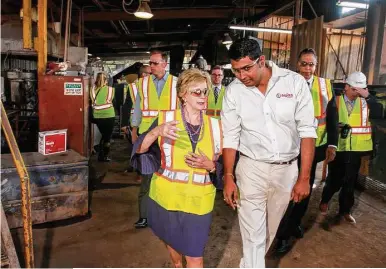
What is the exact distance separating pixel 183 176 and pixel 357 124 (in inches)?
121

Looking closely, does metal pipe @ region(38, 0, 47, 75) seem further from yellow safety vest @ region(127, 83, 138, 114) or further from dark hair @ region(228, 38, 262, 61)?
dark hair @ region(228, 38, 262, 61)

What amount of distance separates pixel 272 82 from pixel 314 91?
52.4 inches

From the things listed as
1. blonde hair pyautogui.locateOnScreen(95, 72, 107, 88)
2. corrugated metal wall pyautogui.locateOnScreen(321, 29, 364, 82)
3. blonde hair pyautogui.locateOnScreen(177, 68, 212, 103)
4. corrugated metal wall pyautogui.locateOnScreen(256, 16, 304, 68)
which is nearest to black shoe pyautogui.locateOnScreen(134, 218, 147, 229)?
blonde hair pyautogui.locateOnScreen(177, 68, 212, 103)

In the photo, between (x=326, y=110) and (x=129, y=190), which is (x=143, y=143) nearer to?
(x=326, y=110)

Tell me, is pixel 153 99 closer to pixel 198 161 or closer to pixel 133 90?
pixel 133 90

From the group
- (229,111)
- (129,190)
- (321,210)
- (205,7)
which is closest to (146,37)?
(205,7)

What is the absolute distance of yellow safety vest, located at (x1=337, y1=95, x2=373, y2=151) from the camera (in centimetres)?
436

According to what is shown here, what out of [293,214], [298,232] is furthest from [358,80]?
[298,232]

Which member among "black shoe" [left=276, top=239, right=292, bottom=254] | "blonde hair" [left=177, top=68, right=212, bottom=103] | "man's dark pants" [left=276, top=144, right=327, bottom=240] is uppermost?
"blonde hair" [left=177, top=68, right=212, bottom=103]

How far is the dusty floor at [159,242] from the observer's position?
3.43 m

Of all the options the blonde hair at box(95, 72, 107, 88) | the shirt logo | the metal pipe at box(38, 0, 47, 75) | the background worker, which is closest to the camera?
the shirt logo

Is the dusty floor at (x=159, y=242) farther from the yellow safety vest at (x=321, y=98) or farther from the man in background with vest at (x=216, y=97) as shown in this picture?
the man in background with vest at (x=216, y=97)

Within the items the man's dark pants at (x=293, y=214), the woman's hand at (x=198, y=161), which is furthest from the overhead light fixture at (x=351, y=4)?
the woman's hand at (x=198, y=161)

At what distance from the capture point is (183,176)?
232cm
